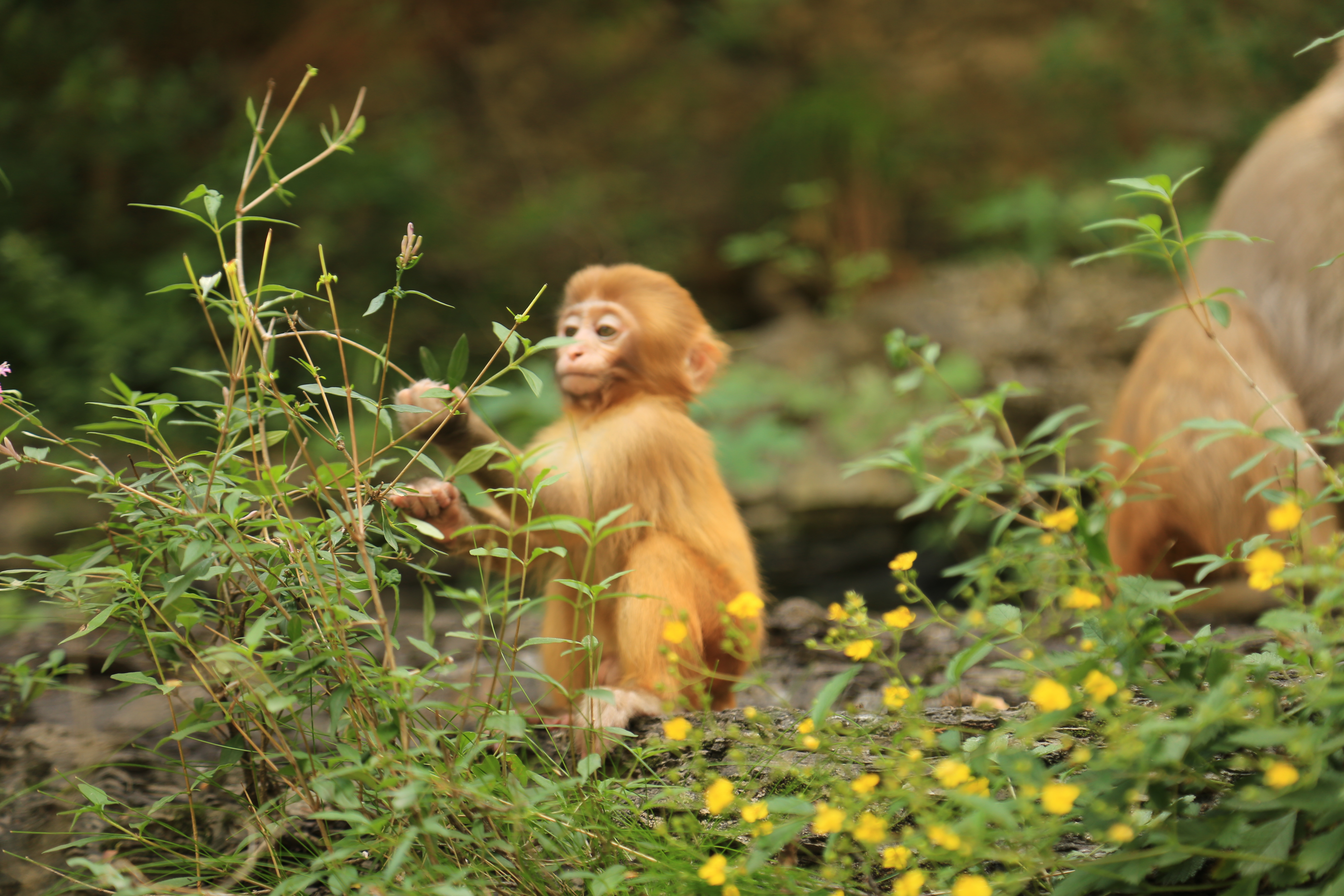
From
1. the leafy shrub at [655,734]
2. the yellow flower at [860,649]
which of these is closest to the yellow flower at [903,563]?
the leafy shrub at [655,734]

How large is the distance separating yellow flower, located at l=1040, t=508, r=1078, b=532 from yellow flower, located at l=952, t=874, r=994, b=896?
71 cm

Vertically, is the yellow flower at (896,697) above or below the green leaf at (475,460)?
below

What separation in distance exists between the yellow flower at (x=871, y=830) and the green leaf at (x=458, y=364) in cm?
106

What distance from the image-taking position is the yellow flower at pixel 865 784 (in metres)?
1.46

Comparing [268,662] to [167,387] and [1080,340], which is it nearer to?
[167,387]

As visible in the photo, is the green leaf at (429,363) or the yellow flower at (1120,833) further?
the green leaf at (429,363)

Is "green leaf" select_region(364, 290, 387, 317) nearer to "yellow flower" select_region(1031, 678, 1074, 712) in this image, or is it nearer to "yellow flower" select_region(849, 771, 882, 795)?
"yellow flower" select_region(849, 771, 882, 795)

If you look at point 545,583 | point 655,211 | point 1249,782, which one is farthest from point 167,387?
point 1249,782

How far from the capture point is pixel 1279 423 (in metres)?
3.15

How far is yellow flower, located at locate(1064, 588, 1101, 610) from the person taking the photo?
1.51 metres

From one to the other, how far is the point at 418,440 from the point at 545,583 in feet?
2.57

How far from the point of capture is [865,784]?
146 cm

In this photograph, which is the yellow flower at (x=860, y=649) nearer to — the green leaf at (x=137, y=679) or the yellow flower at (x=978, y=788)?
the yellow flower at (x=978, y=788)

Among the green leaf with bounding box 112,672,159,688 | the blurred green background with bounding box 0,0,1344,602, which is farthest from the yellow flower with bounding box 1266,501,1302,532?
the blurred green background with bounding box 0,0,1344,602
